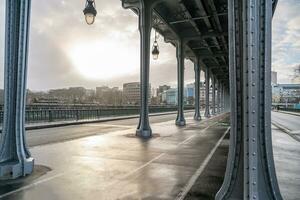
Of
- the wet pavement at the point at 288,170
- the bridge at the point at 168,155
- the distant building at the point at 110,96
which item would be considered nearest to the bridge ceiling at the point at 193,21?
the bridge at the point at 168,155

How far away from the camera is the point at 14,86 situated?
20.3 feet

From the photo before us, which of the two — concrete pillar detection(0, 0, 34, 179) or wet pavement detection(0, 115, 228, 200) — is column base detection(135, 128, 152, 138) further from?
concrete pillar detection(0, 0, 34, 179)

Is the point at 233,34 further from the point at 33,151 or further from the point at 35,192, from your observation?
the point at 33,151

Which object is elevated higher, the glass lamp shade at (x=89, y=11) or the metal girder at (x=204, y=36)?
the metal girder at (x=204, y=36)

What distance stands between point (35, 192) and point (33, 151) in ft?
16.0

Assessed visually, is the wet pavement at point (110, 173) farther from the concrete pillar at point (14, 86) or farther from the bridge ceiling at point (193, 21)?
the bridge ceiling at point (193, 21)

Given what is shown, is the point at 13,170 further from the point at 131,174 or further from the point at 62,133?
the point at 62,133

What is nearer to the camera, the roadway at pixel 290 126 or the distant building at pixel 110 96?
the roadway at pixel 290 126

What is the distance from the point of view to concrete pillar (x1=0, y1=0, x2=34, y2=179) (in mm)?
6121

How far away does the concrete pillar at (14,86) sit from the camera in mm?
6121

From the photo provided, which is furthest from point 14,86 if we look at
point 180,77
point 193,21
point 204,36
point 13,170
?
point 180,77

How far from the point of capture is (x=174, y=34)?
797 inches

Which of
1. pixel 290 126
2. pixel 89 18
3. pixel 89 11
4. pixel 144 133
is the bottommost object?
pixel 290 126

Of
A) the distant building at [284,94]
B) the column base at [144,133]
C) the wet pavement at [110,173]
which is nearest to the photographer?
the wet pavement at [110,173]
